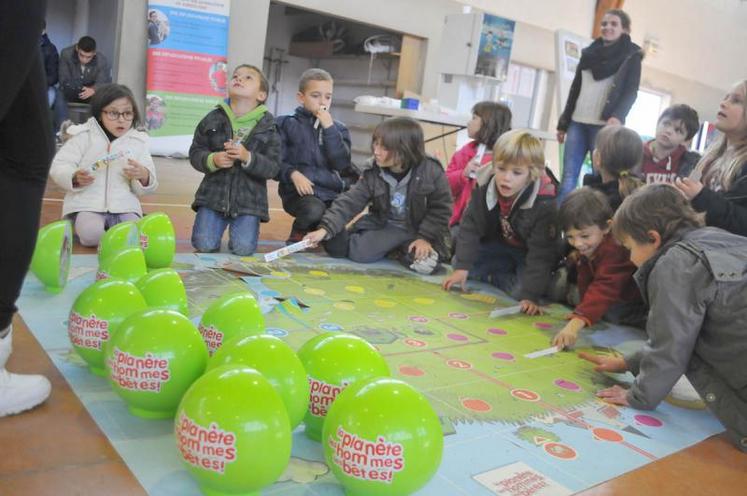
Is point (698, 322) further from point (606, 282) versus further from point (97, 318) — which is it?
point (97, 318)

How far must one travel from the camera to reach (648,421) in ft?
5.01

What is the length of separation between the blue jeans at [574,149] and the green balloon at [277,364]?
3081mm

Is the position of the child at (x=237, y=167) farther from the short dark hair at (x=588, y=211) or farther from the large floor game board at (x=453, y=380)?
the short dark hair at (x=588, y=211)

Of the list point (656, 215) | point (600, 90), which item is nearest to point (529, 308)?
point (656, 215)

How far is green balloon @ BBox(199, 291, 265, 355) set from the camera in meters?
1.41

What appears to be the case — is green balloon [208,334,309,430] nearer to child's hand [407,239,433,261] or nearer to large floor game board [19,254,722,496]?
large floor game board [19,254,722,496]

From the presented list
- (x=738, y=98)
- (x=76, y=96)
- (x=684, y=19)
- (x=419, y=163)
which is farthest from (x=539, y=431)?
(x=684, y=19)

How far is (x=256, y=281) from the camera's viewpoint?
2295mm

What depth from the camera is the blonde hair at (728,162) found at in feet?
7.00

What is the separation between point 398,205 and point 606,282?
3.53 ft

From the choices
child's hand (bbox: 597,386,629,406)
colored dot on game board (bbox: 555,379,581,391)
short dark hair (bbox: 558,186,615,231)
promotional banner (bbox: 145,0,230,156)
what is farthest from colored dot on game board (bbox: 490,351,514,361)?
promotional banner (bbox: 145,0,230,156)

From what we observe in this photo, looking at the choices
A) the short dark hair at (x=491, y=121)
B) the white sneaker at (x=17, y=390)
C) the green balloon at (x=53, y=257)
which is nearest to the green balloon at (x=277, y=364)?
the white sneaker at (x=17, y=390)

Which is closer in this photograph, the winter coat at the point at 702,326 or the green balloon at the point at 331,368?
the green balloon at the point at 331,368

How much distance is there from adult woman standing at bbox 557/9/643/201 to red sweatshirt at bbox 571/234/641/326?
156 centimetres
